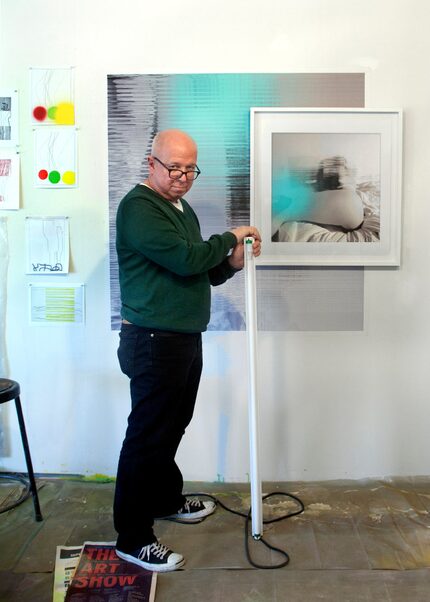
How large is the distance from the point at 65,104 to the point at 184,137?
799 millimetres

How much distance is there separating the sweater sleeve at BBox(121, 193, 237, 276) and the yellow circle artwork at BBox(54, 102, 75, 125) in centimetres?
80

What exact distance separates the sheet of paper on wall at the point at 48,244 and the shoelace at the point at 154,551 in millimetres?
1156

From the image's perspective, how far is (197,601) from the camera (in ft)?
4.94

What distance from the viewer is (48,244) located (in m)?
2.19

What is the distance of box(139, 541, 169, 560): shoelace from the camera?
1.64m

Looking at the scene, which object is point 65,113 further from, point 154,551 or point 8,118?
point 154,551

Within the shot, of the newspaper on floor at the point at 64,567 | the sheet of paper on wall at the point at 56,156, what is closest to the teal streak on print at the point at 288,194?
the sheet of paper on wall at the point at 56,156

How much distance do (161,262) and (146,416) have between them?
0.50m

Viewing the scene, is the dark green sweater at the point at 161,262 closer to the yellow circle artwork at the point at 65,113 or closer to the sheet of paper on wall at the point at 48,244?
the sheet of paper on wall at the point at 48,244

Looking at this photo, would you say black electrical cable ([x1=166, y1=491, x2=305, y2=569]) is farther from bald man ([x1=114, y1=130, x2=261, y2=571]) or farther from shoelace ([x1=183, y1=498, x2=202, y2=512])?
bald man ([x1=114, y1=130, x2=261, y2=571])

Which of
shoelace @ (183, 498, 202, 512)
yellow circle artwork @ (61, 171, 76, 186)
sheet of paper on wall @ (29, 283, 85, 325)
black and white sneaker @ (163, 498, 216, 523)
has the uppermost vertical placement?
yellow circle artwork @ (61, 171, 76, 186)

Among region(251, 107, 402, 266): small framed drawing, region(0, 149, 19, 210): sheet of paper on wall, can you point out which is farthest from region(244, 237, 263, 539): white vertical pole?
region(0, 149, 19, 210): sheet of paper on wall

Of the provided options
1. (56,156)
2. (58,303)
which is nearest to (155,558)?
(58,303)

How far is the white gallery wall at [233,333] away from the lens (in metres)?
2.08
